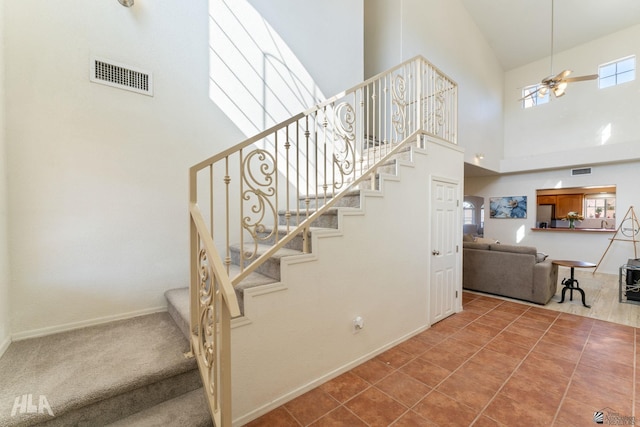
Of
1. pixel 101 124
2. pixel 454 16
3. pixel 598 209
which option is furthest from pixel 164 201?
pixel 598 209

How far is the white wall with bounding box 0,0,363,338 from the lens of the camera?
6.93 ft

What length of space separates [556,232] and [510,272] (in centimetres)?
435

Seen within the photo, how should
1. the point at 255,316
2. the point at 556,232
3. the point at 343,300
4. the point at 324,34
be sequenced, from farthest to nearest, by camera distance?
the point at 556,232 → the point at 324,34 → the point at 343,300 → the point at 255,316

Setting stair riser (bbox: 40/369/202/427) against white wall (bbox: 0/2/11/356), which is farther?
white wall (bbox: 0/2/11/356)

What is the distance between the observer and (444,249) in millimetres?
3662

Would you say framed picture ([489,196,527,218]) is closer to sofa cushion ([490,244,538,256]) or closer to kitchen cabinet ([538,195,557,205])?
kitchen cabinet ([538,195,557,205])

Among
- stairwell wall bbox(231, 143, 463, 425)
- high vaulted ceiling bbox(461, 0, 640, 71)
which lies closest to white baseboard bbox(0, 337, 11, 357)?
stairwell wall bbox(231, 143, 463, 425)

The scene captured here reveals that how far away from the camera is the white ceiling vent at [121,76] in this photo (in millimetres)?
2352

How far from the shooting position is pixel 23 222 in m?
2.10

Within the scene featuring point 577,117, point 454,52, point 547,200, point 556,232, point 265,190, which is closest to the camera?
point 265,190

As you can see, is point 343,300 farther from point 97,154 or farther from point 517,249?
point 517,249

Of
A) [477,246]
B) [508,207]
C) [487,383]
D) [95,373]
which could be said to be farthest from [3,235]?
[508,207]

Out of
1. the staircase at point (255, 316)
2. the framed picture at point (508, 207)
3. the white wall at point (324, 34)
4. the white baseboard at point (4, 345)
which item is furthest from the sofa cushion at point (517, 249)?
the white baseboard at point (4, 345)

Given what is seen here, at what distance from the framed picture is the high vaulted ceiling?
420 centimetres
